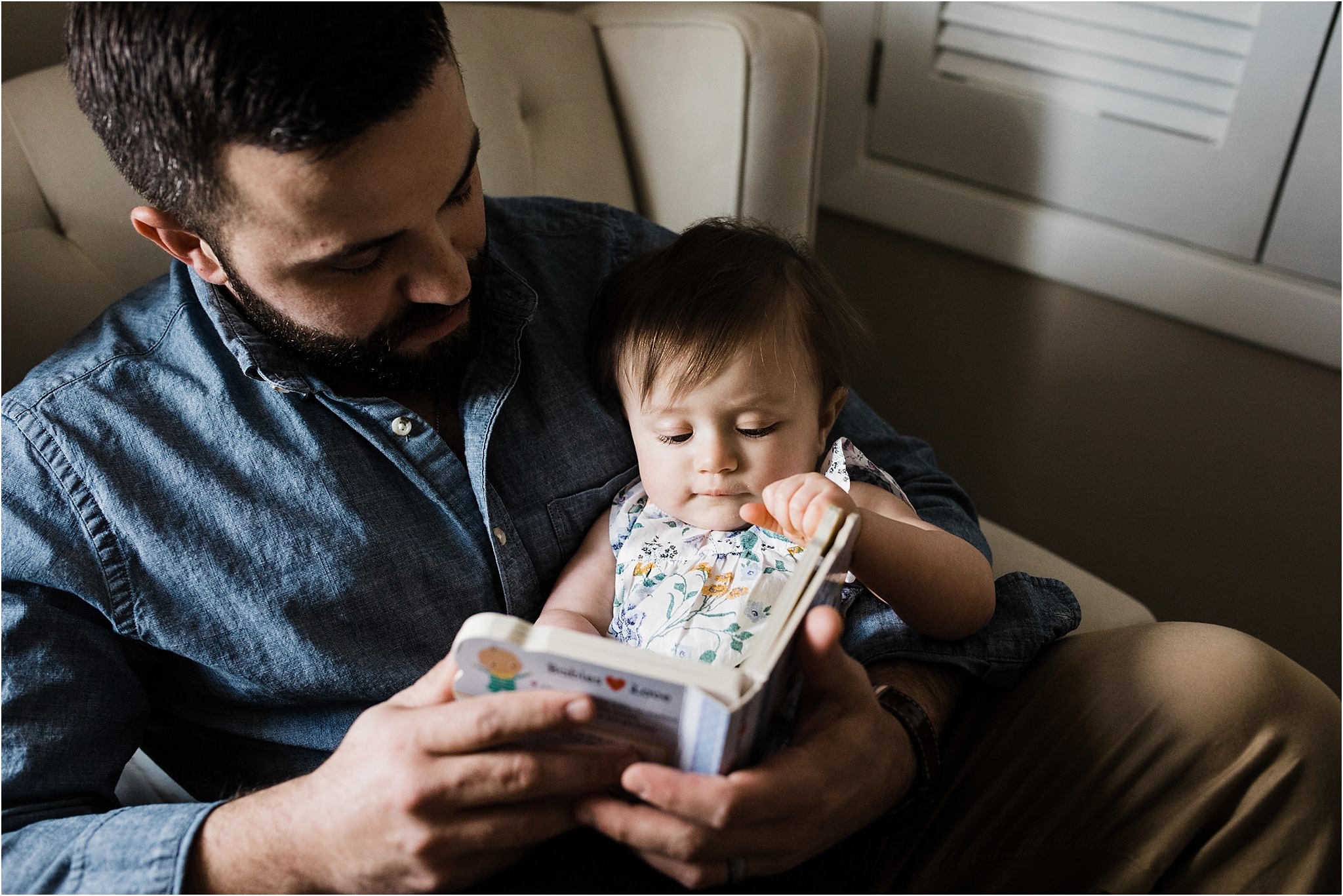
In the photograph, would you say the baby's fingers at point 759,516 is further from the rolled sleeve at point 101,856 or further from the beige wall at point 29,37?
the beige wall at point 29,37

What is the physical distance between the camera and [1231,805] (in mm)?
904

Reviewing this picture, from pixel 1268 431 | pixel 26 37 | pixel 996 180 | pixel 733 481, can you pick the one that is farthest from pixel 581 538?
pixel 1268 431

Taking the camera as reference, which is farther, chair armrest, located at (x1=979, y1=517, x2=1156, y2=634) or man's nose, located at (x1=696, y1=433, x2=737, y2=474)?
chair armrest, located at (x1=979, y1=517, x2=1156, y2=634)

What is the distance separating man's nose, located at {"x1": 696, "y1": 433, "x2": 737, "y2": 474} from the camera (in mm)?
1057

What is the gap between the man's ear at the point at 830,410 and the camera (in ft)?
3.86

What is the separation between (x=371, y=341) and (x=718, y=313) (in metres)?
0.35

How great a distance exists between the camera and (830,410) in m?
1.18

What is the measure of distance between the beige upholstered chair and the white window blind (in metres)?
0.33

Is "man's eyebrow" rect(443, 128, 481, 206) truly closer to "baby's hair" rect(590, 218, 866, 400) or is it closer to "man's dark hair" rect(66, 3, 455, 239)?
"man's dark hair" rect(66, 3, 455, 239)

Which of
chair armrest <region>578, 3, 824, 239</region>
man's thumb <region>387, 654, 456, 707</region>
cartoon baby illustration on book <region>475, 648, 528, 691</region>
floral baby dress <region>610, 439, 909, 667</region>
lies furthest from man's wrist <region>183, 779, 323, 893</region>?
chair armrest <region>578, 3, 824, 239</region>

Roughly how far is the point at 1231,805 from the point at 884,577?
0.35 meters

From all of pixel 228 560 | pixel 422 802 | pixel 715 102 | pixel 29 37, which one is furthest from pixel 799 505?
pixel 29 37

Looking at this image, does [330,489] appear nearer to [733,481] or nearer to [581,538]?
[581,538]

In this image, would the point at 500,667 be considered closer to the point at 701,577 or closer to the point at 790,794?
the point at 790,794
